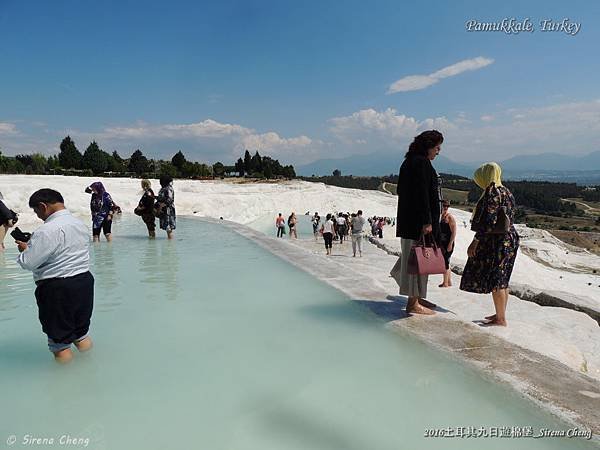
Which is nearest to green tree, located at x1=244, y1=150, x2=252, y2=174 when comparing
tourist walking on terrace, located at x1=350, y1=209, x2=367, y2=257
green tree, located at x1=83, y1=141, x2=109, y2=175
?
green tree, located at x1=83, y1=141, x2=109, y2=175

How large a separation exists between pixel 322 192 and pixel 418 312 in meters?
64.3

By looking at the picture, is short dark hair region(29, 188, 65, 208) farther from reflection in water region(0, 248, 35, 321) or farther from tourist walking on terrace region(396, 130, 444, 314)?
tourist walking on terrace region(396, 130, 444, 314)

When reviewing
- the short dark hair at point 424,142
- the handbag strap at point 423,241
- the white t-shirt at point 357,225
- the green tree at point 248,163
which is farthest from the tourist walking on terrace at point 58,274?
the green tree at point 248,163

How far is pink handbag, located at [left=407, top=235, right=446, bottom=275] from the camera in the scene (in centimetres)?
407

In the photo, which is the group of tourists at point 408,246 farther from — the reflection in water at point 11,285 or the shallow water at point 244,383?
the reflection in water at point 11,285

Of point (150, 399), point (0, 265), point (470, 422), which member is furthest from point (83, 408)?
point (0, 265)

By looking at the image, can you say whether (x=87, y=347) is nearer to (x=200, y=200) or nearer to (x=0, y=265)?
(x=0, y=265)

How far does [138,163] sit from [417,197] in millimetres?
79912

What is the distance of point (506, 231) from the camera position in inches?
162

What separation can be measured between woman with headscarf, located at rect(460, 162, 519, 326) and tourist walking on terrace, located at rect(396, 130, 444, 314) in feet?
1.48

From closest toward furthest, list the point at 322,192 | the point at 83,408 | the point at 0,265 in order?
1. the point at 83,408
2. the point at 0,265
3. the point at 322,192

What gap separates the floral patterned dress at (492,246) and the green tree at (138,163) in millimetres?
78359

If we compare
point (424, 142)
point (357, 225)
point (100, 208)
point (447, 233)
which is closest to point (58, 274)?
point (424, 142)

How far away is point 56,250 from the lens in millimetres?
3195
